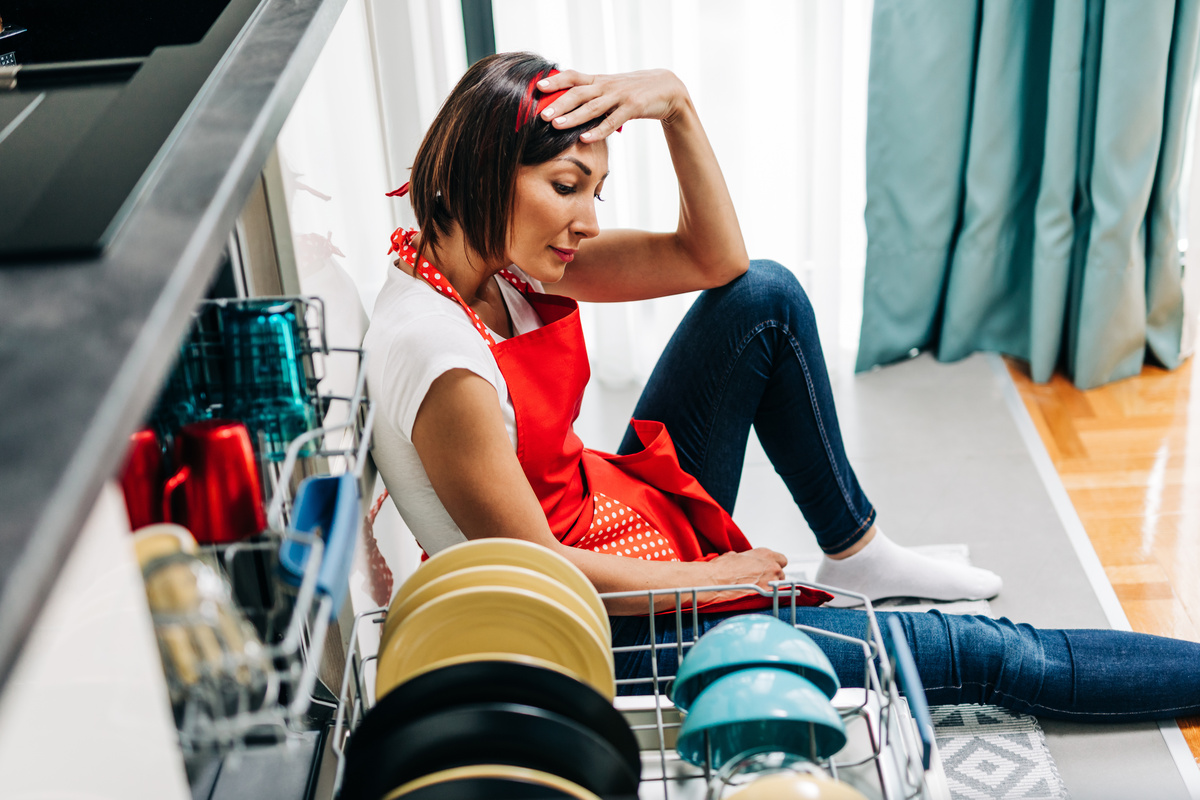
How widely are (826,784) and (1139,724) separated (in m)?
0.97

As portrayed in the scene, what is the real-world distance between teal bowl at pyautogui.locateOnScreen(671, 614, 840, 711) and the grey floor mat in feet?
2.44

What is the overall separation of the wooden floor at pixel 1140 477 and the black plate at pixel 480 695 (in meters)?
1.07

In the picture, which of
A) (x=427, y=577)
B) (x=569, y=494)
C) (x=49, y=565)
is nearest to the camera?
(x=49, y=565)

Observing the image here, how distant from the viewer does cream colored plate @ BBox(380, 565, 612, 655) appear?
0.75 m

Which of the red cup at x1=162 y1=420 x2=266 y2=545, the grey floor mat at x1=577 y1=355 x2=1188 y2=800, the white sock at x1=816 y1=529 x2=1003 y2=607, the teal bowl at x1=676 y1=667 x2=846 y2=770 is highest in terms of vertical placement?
the red cup at x1=162 y1=420 x2=266 y2=545

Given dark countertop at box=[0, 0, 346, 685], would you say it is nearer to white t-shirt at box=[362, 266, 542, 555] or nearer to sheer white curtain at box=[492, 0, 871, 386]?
white t-shirt at box=[362, 266, 542, 555]

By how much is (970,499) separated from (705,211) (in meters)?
0.90

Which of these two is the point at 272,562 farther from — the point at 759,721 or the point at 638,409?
the point at 638,409

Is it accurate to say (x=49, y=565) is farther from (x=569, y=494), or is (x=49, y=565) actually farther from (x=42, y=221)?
(x=569, y=494)

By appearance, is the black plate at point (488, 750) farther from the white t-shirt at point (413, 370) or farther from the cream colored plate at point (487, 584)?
the white t-shirt at point (413, 370)

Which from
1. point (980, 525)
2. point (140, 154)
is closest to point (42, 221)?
point (140, 154)

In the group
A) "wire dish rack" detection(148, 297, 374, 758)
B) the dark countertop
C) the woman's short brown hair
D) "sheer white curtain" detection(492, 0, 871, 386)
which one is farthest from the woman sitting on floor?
"sheer white curtain" detection(492, 0, 871, 386)

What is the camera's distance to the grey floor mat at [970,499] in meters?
1.33

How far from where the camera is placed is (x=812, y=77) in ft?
7.20
